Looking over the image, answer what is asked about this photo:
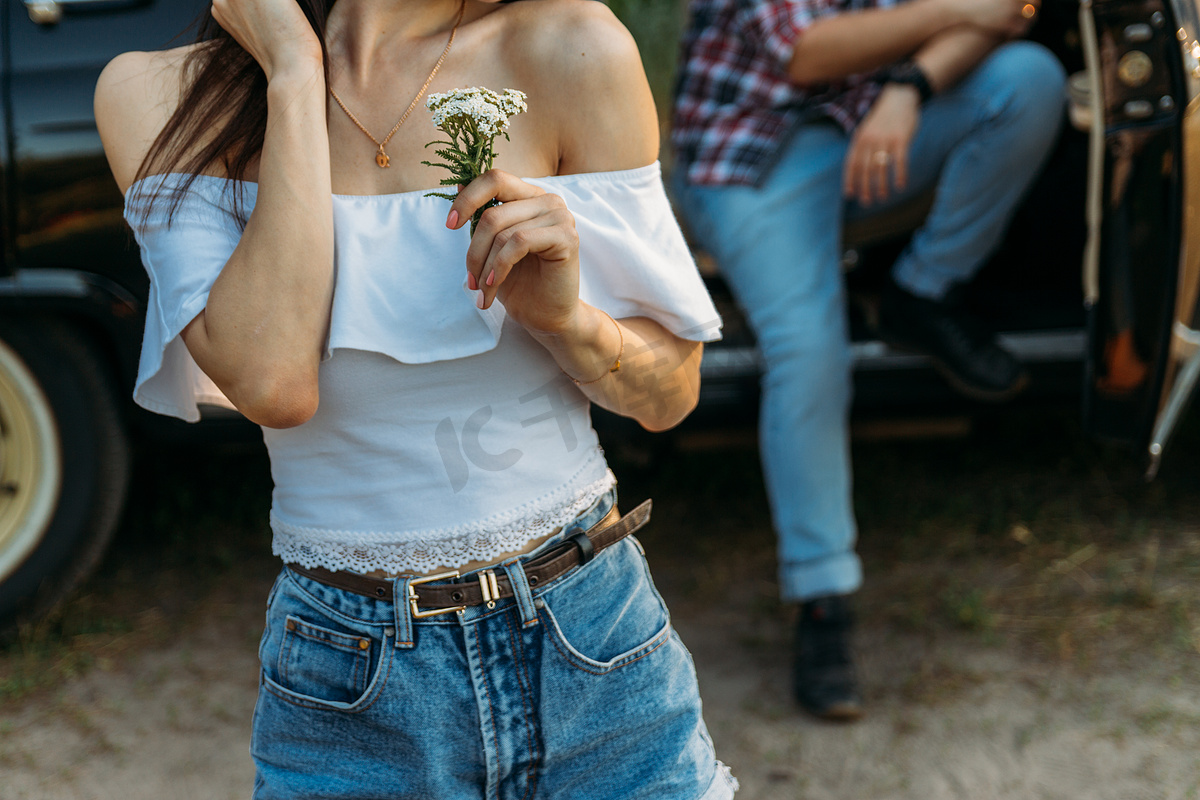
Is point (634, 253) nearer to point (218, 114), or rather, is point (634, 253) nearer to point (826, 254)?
point (218, 114)

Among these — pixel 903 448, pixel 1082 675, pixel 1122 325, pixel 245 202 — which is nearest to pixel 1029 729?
pixel 1082 675

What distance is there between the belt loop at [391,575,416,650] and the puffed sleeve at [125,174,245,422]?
1.01 feet

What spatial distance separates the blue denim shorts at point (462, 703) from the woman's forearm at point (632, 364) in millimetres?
177

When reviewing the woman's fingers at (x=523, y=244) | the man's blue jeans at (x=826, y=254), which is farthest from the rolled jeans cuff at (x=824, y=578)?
the woman's fingers at (x=523, y=244)

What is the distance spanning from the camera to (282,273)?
96 cm

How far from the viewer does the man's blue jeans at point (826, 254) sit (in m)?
2.26

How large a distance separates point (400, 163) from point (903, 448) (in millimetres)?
2704

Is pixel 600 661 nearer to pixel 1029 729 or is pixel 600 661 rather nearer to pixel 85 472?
pixel 1029 729

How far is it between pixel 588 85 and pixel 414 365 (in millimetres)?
309

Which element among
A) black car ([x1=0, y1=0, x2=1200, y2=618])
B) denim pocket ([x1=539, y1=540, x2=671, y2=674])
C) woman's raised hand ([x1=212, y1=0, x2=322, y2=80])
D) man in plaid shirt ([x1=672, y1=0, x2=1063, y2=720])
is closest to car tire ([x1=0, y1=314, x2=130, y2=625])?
black car ([x1=0, y1=0, x2=1200, y2=618])

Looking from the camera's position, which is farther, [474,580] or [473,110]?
[474,580]

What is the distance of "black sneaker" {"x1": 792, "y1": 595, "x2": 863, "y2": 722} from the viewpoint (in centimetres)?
220

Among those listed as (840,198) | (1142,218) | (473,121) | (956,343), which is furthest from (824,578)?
(473,121)

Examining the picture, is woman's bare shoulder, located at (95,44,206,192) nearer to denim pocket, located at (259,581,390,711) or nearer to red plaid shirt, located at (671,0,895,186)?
denim pocket, located at (259,581,390,711)
